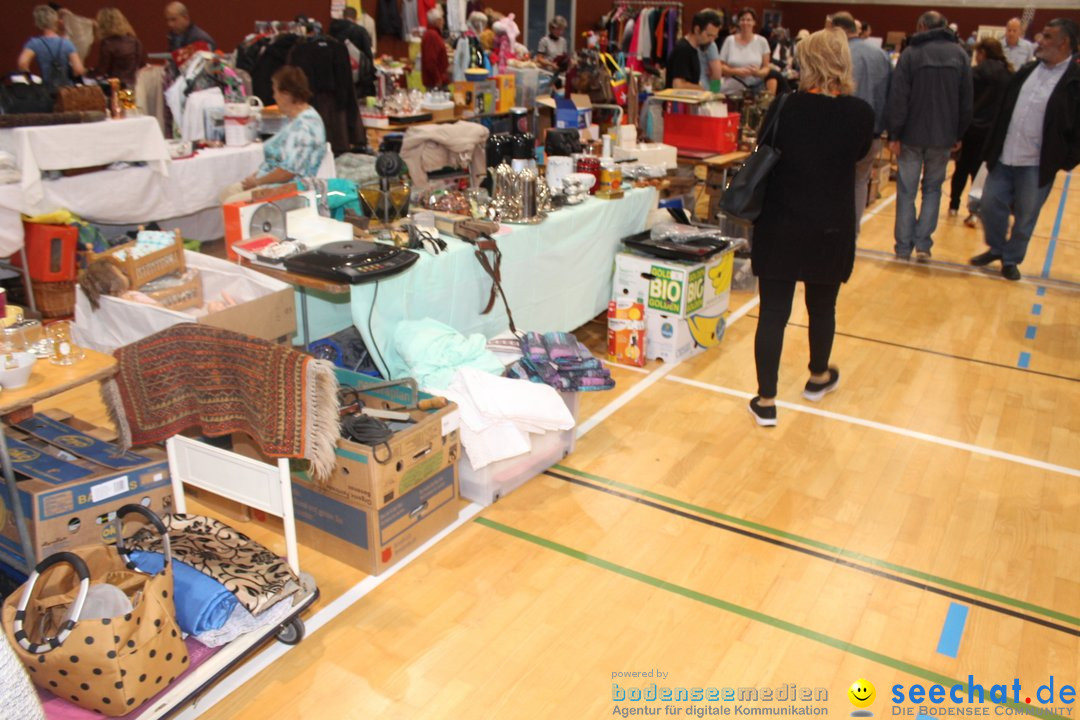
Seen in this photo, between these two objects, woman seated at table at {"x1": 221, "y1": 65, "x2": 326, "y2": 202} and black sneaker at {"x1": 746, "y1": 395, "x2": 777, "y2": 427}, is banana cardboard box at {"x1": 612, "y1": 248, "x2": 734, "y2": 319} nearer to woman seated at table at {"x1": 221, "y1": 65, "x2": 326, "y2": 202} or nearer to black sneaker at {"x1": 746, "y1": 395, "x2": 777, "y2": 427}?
black sneaker at {"x1": 746, "y1": 395, "x2": 777, "y2": 427}

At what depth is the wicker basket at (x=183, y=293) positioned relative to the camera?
3.59 meters

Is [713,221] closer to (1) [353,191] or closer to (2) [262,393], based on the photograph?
(1) [353,191]

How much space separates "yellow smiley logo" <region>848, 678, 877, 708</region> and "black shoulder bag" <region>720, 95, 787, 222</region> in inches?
A: 70.4

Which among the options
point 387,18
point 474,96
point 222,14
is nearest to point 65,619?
point 474,96

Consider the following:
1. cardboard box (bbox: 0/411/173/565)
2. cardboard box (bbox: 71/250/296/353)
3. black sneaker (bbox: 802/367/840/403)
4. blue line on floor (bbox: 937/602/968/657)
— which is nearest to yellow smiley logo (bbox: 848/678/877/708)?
blue line on floor (bbox: 937/602/968/657)

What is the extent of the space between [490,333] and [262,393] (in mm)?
1823

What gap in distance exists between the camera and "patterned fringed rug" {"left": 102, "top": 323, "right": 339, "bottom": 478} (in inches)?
95.0

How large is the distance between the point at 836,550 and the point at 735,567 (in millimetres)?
389

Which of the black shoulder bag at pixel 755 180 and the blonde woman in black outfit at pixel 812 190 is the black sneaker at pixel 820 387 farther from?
the black shoulder bag at pixel 755 180

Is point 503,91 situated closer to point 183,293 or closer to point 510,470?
point 183,293

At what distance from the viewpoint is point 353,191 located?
423 cm

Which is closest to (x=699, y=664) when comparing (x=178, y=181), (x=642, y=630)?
(x=642, y=630)

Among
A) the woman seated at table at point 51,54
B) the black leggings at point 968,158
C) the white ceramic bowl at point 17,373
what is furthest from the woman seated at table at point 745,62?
the white ceramic bowl at point 17,373

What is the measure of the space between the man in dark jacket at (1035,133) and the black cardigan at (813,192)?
110 inches
